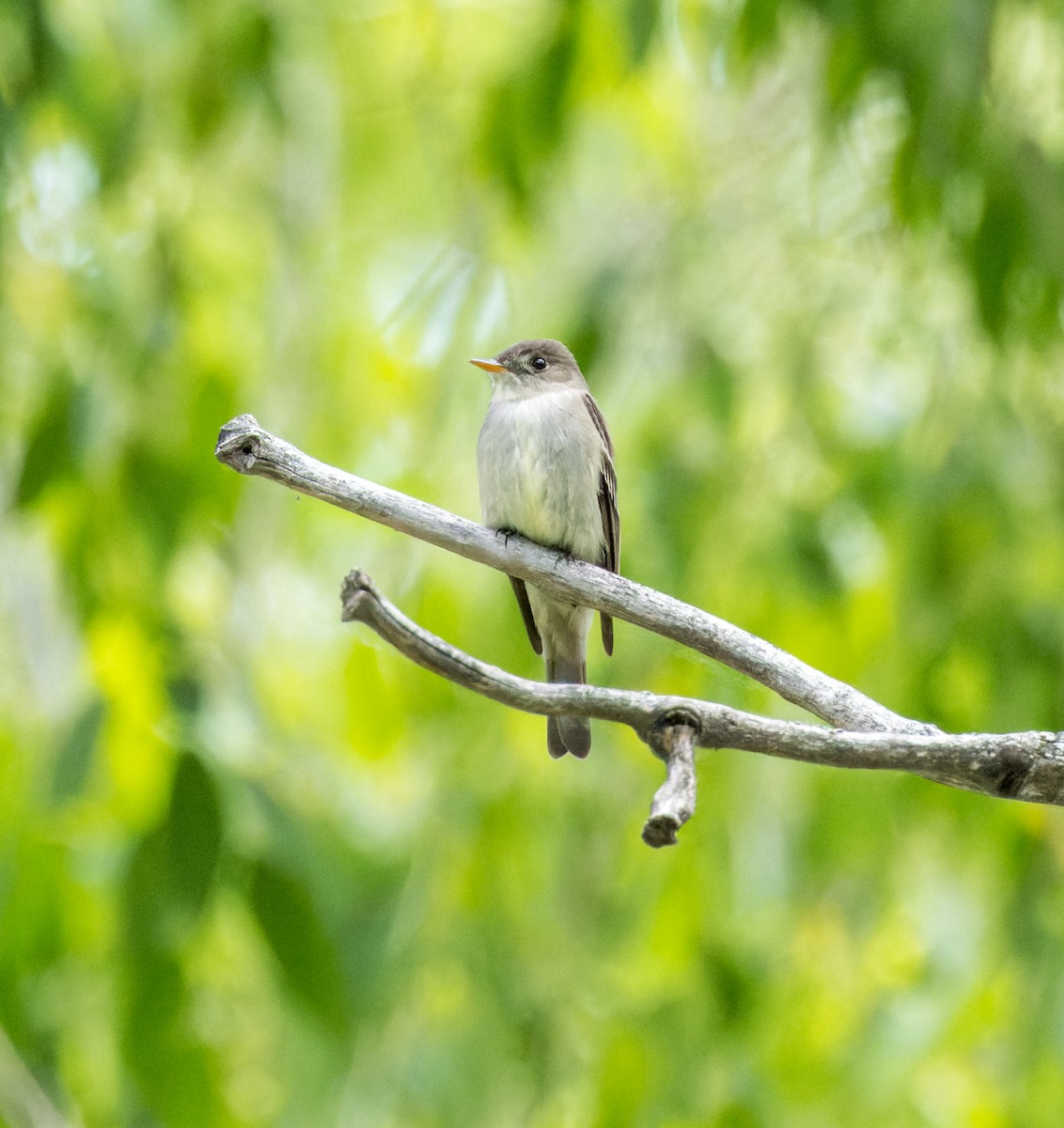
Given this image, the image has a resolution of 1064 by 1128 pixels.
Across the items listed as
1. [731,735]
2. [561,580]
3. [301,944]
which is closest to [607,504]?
[301,944]

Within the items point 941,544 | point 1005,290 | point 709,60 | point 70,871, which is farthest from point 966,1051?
point 709,60

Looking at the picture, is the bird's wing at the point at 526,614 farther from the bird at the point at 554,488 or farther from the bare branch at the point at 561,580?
the bare branch at the point at 561,580

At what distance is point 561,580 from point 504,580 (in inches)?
71.0

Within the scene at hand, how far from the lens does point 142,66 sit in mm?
3115

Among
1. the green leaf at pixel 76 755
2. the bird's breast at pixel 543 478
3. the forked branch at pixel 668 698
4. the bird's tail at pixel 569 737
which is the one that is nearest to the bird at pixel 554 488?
the bird's breast at pixel 543 478

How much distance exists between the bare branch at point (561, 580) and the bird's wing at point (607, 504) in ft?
4.76

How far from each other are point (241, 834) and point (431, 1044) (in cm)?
95

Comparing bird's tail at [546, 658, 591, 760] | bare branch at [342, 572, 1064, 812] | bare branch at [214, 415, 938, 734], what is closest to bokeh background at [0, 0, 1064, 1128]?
bird's tail at [546, 658, 591, 760]

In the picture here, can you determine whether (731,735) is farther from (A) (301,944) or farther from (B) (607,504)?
(B) (607,504)

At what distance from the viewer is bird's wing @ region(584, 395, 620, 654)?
121 inches

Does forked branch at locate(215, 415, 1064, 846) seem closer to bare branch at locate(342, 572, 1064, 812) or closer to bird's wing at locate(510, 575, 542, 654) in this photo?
bare branch at locate(342, 572, 1064, 812)

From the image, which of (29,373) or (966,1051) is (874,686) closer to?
(966,1051)

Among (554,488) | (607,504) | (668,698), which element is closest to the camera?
(668,698)

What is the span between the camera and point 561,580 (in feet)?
5.14
